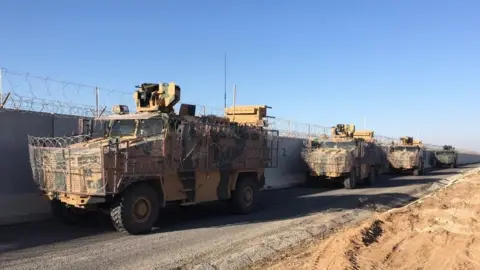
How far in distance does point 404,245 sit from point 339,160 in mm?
10807

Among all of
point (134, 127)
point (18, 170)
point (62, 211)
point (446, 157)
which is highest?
point (134, 127)

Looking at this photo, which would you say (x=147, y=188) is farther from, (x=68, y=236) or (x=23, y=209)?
(x=23, y=209)

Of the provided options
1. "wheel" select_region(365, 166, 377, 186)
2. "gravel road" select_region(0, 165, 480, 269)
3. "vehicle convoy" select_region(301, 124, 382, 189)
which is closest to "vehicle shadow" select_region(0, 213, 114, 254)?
"gravel road" select_region(0, 165, 480, 269)

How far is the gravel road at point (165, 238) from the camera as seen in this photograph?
676 centimetres

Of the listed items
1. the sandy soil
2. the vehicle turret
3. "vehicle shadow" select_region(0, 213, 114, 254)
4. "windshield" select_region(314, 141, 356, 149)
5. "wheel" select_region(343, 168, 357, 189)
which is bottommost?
"vehicle shadow" select_region(0, 213, 114, 254)

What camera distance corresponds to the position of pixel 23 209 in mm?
9680

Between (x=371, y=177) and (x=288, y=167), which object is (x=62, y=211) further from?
(x=371, y=177)

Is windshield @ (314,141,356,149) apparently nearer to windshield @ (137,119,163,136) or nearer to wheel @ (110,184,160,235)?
windshield @ (137,119,163,136)

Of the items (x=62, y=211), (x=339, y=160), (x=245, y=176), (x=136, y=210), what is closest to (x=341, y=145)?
(x=339, y=160)

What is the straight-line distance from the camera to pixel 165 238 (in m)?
8.40

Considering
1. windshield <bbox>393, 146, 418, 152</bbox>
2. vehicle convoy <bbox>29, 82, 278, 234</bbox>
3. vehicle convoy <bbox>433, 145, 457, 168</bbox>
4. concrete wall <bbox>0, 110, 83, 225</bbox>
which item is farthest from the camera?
vehicle convoy <bbox>433, 145, 457, 168</bbox>

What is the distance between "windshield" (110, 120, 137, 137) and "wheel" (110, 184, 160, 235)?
1555mm

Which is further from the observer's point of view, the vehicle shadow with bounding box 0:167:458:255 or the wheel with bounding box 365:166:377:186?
the wheel with bounding box 365:166:377:186

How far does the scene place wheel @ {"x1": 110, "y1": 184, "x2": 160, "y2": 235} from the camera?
8.38 metres
